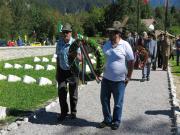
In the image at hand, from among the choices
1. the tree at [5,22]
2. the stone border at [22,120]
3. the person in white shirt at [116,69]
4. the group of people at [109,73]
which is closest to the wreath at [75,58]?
the group of people at [109,73]

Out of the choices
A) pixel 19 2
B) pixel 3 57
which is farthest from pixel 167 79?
pixel 19 2

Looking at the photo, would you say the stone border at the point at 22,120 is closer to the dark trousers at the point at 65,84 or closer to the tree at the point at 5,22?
the dark trousers at the point at 65,84

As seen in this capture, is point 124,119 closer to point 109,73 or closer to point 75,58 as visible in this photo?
point 109,73

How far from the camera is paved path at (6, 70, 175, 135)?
8547mm

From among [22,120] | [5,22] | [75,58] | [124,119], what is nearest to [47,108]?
[22,120]

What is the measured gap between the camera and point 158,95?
13344mm

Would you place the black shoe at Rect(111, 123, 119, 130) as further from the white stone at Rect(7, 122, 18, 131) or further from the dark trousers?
the white stone at Rect(7, 122, 18, 131)

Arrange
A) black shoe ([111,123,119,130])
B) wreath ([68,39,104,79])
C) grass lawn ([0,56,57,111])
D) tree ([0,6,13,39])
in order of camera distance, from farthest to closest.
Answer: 1. tree ([0,6,13,39])
2. grass lawn ([0,56,57,111])
3. wreath ([68,39,104,79])
4. black shoe ([111,123,119,130])

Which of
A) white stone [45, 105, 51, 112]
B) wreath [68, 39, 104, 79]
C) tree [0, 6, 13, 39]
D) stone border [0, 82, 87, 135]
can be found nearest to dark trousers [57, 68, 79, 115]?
wreath [68, 39, 104, 79]

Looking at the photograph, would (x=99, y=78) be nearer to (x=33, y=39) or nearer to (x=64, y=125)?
(x=64, y=125)

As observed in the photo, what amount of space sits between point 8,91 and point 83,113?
397cm

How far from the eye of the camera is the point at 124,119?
9625 mm

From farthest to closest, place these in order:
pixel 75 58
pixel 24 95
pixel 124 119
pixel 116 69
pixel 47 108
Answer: pixel 24 95
pixel 47 108
pixel 124 119
pixel 75 58
pixel 116 69

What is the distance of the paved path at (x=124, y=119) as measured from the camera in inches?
336
